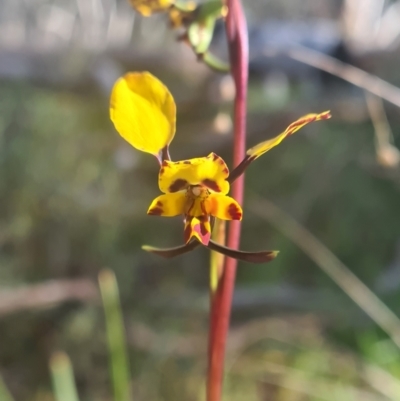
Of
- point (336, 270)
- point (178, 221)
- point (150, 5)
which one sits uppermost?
point (178, 221)

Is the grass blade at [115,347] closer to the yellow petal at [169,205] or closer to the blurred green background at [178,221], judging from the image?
the blurred green background at [178,221]

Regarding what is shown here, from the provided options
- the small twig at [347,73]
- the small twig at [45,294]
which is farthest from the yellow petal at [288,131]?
the small twig at [45,294]

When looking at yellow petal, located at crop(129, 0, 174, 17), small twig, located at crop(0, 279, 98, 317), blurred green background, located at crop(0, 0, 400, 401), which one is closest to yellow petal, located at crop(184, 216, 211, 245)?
yellow petal, located at crop(129, 0, 174, 17)

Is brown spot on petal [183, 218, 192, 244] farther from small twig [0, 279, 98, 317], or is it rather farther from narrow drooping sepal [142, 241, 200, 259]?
small twig [0, 279, 98, 317]

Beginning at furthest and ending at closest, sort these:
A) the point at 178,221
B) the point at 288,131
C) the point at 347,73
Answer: the point at 178,221 → the point at 347,73 → the point at 288,131

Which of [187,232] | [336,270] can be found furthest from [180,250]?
[336,270]

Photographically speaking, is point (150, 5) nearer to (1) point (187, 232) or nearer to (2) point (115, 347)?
(1) point (187, 232)
